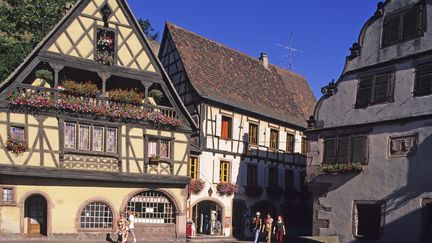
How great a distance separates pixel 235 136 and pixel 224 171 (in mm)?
2219

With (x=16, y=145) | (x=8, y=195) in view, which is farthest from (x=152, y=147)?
(x=8, y=195)

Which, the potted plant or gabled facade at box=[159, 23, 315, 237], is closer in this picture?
the potted plant

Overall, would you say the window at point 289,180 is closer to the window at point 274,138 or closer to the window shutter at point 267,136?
the window at point 274,138

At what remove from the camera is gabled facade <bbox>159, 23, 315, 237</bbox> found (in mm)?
28438

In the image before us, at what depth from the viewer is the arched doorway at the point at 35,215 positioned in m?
22.0

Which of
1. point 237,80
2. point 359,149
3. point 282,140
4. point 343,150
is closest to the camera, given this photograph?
point 359,149

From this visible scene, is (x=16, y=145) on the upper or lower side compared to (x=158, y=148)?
upper

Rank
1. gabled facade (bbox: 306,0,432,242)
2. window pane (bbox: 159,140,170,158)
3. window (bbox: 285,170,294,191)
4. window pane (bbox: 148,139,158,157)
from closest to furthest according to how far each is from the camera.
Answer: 1. gabled facade (bbox: 306,0,432,242)
2. window pane (bbox: 148,139,158,157)
3. window pane (bbox: 159,140,170,158)
4. window (bbox: 285,170,294,191)

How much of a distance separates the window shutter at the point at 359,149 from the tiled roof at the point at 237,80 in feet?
31.3

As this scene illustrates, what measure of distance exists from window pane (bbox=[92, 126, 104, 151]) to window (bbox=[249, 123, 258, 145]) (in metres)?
11.2

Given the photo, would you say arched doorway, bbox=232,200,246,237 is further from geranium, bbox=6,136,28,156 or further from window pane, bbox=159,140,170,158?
geranium, bbox=6,136,28,156

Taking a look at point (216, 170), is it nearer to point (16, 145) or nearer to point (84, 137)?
point (84, 137)

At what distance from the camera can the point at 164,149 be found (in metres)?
24.6

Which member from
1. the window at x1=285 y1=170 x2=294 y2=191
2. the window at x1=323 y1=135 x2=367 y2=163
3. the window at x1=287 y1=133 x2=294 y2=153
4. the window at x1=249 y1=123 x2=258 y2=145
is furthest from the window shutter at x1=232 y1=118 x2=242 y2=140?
the window at x1=323 y1=135 x2=367 y2=163
